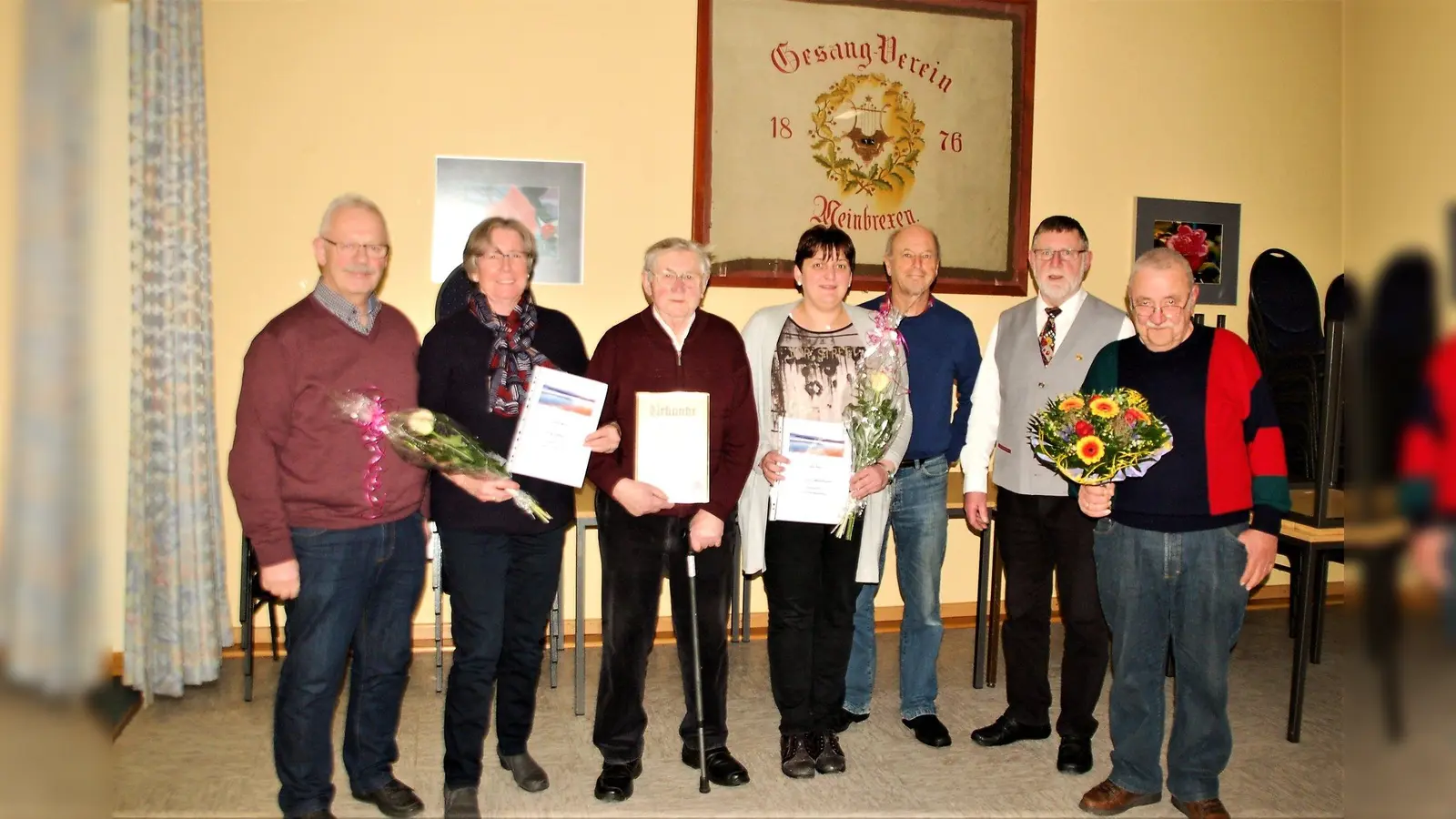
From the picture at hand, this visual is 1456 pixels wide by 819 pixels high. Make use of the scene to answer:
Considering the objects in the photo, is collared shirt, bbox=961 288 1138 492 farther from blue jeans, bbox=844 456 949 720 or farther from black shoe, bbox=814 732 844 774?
black shoe, bbox=814 732 844 774

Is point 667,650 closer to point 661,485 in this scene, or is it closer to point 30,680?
point 661,485

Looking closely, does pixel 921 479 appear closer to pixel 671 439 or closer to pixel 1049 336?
pixel 1049 336

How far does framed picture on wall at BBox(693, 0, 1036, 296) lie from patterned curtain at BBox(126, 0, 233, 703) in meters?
2.21

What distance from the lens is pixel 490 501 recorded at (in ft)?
9.00

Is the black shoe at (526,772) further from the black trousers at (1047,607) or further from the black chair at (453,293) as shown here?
the black chair at (453,293)

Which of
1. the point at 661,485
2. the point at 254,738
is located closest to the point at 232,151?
the point at 254,738

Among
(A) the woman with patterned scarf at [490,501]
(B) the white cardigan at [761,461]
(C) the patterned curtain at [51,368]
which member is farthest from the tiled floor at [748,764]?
(C) the patterned curtain at [51,368]

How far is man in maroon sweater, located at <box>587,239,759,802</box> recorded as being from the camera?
9.57 feet

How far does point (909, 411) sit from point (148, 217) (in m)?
2.93

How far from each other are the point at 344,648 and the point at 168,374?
1685mm

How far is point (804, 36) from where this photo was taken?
486 centimetres

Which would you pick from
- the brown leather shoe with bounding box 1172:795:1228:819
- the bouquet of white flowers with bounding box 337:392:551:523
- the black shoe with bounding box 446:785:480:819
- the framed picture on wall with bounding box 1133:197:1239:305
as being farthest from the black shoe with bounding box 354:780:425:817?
the framed picture on wall with bounding box 1133:197:1239:305

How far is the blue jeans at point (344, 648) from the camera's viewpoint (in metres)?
2.62

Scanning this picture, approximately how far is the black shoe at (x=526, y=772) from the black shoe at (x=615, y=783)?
0.19m
